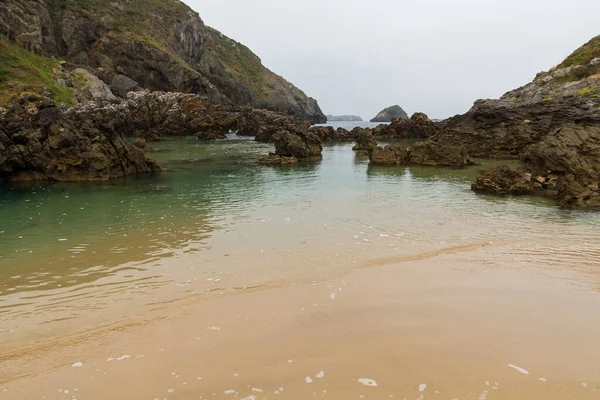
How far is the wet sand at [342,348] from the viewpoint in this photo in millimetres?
5414

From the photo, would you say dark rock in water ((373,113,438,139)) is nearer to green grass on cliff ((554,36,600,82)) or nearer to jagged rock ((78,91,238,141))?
green grass on cliff ((554,36,600,82))

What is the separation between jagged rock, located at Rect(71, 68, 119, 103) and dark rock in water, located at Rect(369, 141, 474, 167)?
62.2 meters

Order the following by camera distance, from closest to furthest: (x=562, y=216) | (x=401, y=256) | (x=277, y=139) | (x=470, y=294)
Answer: (x=470, y=294) → (x=401, y=256) → (x=562, y=216) → (x=277, y=139)

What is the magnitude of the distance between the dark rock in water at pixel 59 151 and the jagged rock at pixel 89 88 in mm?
50503

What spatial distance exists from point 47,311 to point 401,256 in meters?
9.50

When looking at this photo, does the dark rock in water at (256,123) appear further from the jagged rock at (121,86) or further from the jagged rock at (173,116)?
the jagged rock at (121,86)

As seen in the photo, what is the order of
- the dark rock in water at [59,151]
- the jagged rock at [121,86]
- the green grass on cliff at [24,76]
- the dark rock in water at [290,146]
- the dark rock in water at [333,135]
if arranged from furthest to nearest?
the jagged rock at [121,86] → the dark rock in water at [333,135] → the green grass on cliff at [24,76] → the dark rock in water at [290,146] → the dark rock in water at [59,151]

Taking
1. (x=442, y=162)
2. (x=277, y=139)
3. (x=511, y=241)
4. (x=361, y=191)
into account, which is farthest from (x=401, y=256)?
(x=277, y=139)

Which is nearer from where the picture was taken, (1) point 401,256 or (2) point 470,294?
(2) point 470,294

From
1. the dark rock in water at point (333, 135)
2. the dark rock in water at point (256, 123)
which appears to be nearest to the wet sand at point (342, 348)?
the dark rock in water at point (256, 123)

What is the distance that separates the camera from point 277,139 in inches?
1794

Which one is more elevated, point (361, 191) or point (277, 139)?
point (277, 139)

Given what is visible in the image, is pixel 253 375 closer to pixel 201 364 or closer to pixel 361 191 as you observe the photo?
pixel 201 364

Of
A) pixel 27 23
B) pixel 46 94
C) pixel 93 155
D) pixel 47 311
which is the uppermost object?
pixel 27 23
